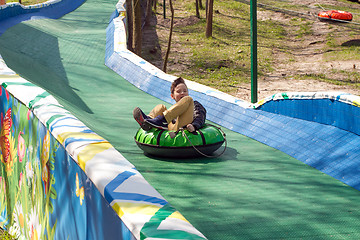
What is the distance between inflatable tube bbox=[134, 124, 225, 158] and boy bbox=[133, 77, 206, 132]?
0.11 metres

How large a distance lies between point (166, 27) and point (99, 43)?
46.8ft

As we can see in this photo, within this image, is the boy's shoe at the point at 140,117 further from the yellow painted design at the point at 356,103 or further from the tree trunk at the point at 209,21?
the tree trunk at the point at 209,21

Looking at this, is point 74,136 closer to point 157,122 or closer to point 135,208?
point 135,208

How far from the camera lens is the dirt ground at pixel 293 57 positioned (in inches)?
766

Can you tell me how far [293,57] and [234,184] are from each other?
19.8 m

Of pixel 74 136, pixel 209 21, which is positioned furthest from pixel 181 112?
pixel 209 21

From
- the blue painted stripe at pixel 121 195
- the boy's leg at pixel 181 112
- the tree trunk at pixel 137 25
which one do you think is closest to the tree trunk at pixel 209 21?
the tree trunk at pixel 137 25

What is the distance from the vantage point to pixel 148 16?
32.6 m

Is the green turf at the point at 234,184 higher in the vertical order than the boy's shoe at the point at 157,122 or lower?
lower

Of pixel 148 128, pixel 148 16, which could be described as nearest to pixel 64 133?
pixel 148 128

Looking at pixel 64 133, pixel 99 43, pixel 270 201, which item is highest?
pixel 64 133

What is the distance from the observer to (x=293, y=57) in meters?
25.5

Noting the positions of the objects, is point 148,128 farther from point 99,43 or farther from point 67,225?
point 99,43

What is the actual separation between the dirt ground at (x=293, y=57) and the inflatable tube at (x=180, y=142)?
33.9ft
